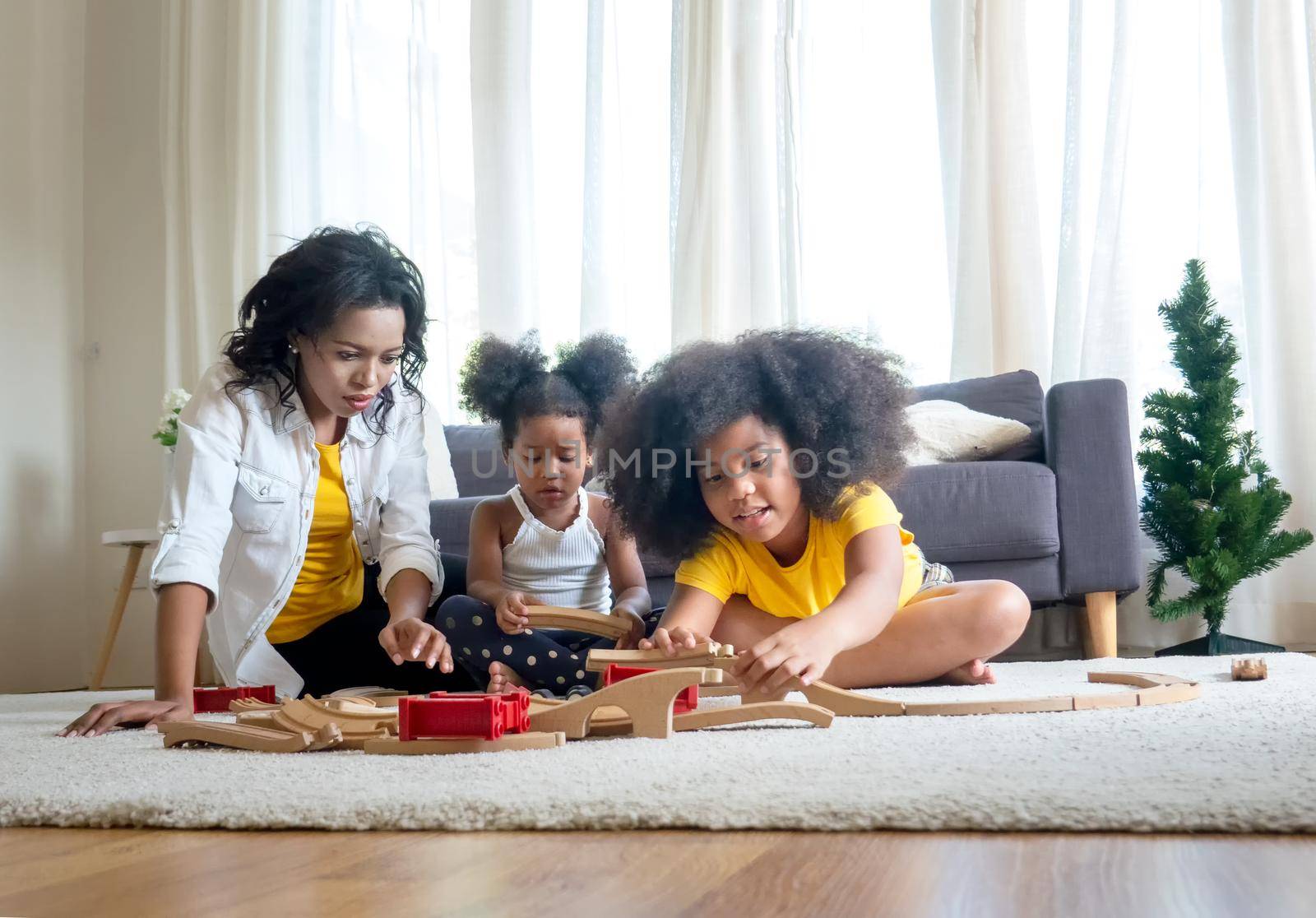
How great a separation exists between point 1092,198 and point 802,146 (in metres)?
0.85

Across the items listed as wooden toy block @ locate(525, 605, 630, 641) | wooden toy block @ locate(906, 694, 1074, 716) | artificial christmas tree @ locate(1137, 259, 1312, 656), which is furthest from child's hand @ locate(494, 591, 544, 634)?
artificial christmas tree @ locate(1137, 259, 1312, 656)

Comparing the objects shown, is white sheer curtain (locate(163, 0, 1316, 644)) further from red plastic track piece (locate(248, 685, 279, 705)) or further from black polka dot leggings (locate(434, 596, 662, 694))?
red plastic track piece (locate(248, 685, 279, 705))

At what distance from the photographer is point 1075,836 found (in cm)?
57

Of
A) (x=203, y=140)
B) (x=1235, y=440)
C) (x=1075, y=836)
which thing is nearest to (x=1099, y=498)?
(x=1235, y=440)

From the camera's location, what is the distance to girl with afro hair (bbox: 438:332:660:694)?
6.27 ft

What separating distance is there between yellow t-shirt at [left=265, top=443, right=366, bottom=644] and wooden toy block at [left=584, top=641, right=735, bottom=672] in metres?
0.81

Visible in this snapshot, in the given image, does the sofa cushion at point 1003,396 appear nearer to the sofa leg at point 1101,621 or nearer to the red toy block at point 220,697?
the sofa leg at point 1101,621

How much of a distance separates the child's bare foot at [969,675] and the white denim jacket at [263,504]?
2.60 feet

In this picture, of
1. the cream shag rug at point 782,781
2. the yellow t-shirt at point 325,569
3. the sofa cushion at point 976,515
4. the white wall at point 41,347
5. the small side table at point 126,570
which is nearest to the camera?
the cream shag rug at point 782,781

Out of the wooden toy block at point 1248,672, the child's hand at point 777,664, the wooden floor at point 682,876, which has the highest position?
the child's hand at point 777,664

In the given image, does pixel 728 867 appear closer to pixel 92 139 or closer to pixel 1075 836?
pixel 1075 836

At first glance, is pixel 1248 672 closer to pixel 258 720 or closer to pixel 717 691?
pixel 717 691

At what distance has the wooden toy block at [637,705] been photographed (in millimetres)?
1040

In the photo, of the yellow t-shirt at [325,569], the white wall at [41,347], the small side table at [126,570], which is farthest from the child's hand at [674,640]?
the white wall at [41,347]
